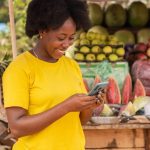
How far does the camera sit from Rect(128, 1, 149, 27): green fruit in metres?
6.23

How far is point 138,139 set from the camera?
3.25 metres

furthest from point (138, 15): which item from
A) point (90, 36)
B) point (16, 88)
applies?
point (16, 88)

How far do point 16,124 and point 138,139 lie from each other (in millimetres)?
1356

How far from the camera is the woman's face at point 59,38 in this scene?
7.30 ft

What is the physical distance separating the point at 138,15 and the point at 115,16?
0.32 meters

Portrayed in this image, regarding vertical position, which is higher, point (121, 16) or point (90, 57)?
point (121, 16)

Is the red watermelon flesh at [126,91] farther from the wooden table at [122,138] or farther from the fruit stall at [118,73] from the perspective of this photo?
the wooden table at [122,138]

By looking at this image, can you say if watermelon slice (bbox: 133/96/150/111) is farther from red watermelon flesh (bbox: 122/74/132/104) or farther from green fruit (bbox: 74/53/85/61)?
green fruit (bbox: 74/53/85/61)

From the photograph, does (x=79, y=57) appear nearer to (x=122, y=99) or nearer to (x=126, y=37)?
(x=122, y=99)

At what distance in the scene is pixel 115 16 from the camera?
6.24m

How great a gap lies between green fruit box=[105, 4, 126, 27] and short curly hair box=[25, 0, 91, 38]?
3.90 meters

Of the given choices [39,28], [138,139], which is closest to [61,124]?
[39,28]

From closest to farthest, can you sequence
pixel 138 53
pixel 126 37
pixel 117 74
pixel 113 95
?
pixel 113 95, pixel 117 74, pixel 138 53, pixel 126 37

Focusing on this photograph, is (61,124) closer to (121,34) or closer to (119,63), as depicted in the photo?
(119,63)
